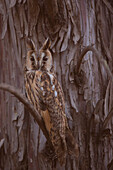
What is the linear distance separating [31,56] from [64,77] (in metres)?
0.27

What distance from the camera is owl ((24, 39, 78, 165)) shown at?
146 centimetres

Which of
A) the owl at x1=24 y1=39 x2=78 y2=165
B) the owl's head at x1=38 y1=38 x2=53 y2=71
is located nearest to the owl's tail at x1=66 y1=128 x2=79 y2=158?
the owl at x1=24 y1=39 x2=78 y2=165

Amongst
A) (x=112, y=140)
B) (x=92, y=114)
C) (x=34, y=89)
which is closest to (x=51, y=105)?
(x=34, y=89)

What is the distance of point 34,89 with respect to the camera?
1.58 m

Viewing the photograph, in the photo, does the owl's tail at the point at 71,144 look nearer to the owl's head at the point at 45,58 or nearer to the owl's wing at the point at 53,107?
the owl's wing at the point at 53,107

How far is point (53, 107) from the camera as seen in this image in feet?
4.96

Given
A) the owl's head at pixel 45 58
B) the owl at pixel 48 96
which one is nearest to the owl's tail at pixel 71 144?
the owl at pixel 48 96

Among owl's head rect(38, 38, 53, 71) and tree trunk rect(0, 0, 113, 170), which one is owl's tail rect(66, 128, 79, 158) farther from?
owl's head rect(38, 38, 53, 71)

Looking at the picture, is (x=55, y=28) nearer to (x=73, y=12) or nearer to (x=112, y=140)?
(x=73, y=12)

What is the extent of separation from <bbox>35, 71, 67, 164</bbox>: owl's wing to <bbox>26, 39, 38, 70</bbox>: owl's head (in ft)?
0.20

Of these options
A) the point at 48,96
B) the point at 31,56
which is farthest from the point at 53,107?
the point at 31,56

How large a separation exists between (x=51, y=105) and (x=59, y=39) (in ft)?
1.58

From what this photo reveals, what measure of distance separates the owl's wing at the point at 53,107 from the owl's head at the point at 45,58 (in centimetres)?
5

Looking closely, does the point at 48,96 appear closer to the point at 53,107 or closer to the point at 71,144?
the point at 53,107
